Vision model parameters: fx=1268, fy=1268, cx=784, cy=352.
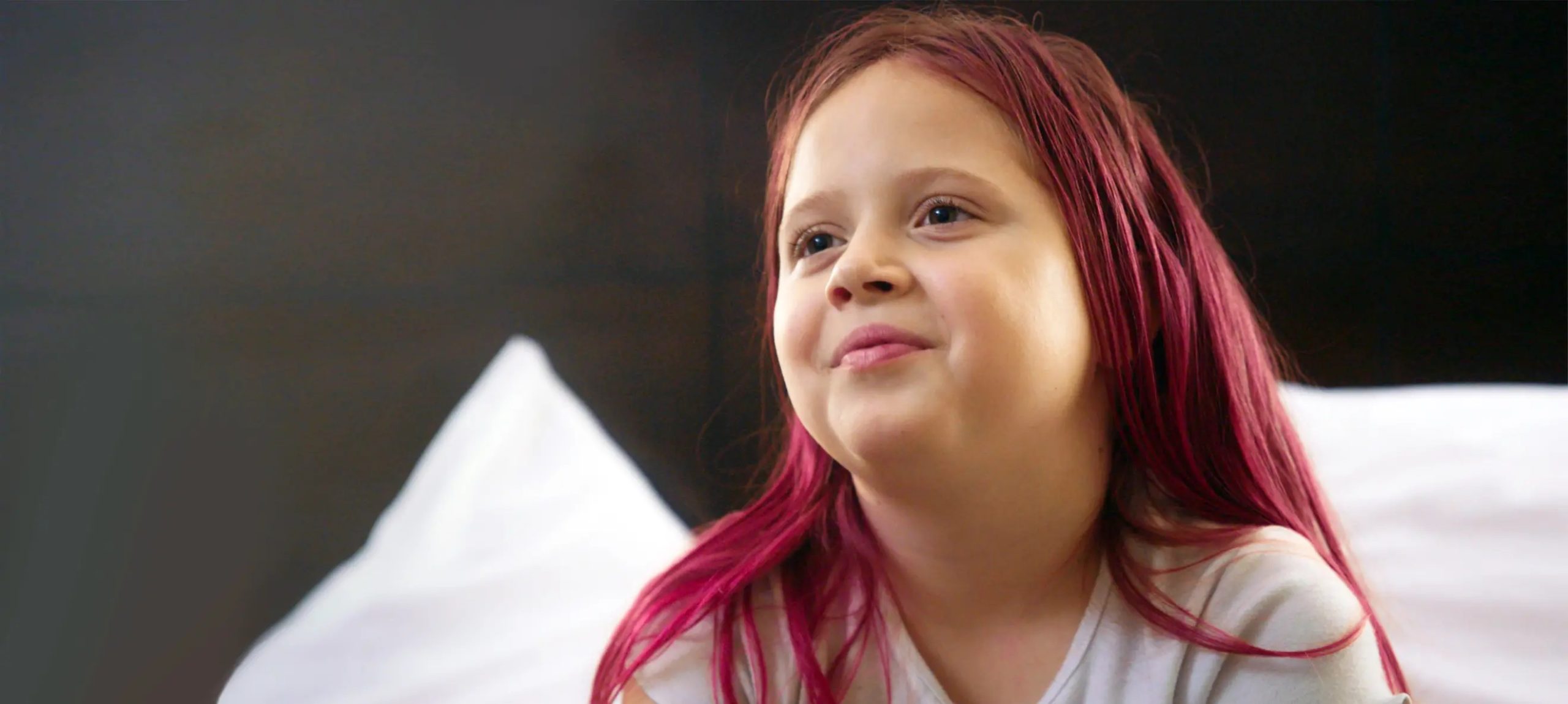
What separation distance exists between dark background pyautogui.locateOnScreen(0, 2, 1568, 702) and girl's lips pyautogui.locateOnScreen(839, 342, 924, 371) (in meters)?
0.44

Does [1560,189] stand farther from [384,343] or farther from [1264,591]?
[384,343]

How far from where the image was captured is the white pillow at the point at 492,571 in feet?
3.45

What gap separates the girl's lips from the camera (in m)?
0.78

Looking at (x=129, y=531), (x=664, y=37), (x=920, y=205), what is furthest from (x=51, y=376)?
(x=920, y=205)

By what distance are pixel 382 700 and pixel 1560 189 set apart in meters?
1.25

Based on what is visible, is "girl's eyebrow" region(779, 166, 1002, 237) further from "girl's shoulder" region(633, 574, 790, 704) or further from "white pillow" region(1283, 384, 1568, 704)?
"white pillow" region(1283, 384, 1568, 704)

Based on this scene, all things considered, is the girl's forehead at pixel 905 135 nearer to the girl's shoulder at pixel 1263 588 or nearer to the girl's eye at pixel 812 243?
the girl's eye at pixel 812 243

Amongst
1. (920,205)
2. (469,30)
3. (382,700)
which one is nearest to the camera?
(920,205)

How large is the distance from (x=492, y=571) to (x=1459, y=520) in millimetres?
911

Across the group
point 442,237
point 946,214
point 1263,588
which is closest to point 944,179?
point 946,214

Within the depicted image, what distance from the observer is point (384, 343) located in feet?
3.80

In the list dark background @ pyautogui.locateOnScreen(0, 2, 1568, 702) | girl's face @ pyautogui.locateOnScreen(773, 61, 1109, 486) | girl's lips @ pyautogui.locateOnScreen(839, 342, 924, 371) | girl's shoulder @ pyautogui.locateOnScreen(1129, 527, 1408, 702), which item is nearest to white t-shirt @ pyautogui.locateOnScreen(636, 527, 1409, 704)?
girl's shoulder @ pyautogui.locateOnScreen(1129, 527, 1408, 702)

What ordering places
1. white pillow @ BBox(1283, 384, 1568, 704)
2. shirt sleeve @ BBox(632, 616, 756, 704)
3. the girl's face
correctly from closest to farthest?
the girl's face, shirt sleeve @ BBox(632, 616, 756, 704), white pillow @ BBox(1283, 384, 1568, 704)

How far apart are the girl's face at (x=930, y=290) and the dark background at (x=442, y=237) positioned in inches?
13.9
